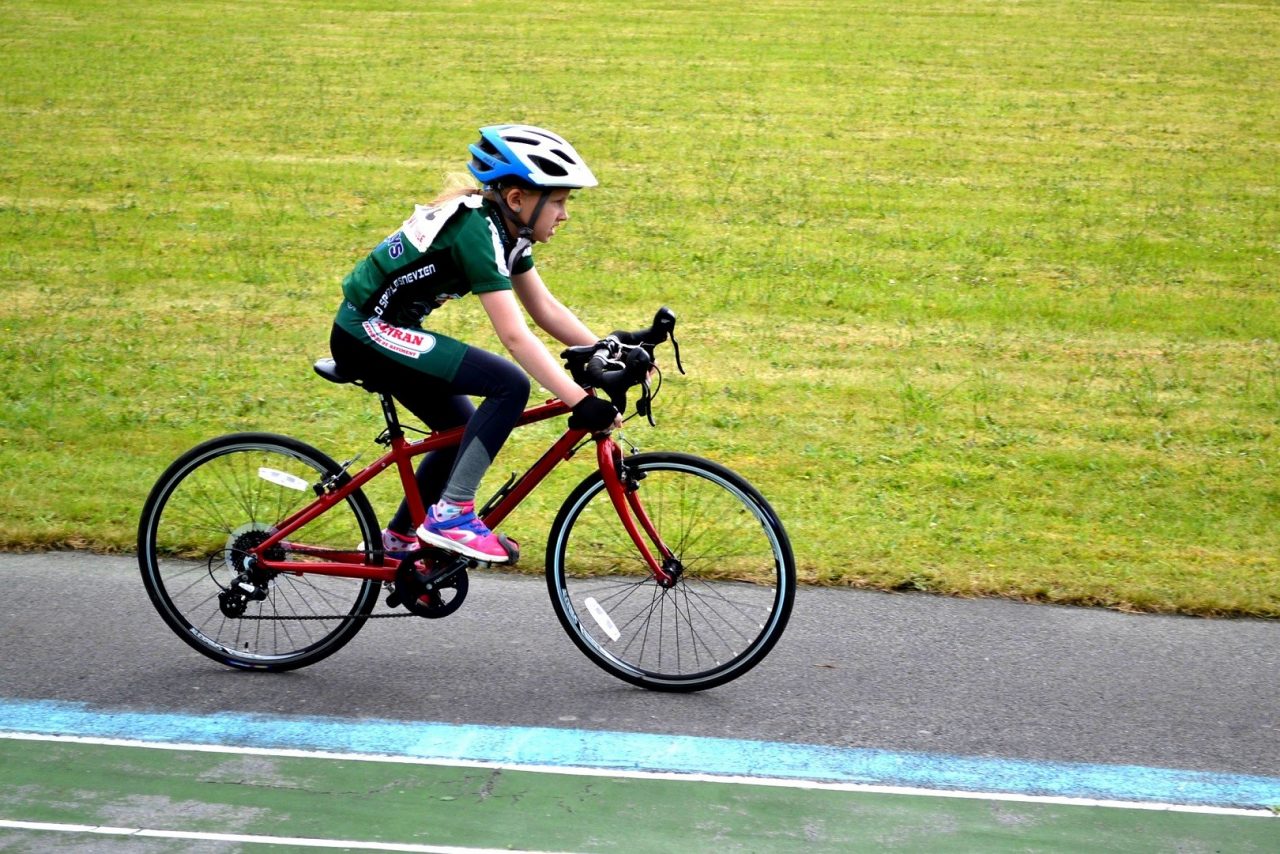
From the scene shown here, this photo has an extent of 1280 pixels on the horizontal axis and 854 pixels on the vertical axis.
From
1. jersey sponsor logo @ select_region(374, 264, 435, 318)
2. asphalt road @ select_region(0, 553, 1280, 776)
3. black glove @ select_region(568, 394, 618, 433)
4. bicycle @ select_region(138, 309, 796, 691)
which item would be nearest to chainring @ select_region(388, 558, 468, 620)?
bicycle @ select_region(138, 309, 796, 691)

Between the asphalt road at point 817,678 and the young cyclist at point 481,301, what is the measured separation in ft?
2.12

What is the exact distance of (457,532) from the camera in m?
5.18

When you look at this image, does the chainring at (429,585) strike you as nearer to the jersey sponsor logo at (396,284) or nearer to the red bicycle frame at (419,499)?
the red bicycle frame at (419,499)

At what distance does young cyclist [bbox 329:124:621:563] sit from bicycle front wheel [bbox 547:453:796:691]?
0.35 m

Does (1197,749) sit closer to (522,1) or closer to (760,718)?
(760,718)

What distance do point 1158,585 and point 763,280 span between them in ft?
19.9

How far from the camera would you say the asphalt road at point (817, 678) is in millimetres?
5133

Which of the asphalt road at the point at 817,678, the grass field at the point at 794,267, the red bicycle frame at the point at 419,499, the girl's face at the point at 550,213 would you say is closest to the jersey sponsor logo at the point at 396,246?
the girl's face at the point at 550,213

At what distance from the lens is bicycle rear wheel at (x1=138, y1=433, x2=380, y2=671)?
536 centimetres

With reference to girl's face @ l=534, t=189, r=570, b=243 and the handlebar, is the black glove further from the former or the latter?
girl's face @ l=534, t=189, r=570, b=243

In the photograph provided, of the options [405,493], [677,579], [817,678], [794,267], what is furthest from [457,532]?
[794,267]

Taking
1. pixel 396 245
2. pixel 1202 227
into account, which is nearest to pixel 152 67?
pixel 1202 227

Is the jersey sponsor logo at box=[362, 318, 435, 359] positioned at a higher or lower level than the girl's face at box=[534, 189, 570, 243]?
lower

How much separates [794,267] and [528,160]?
7690mm
